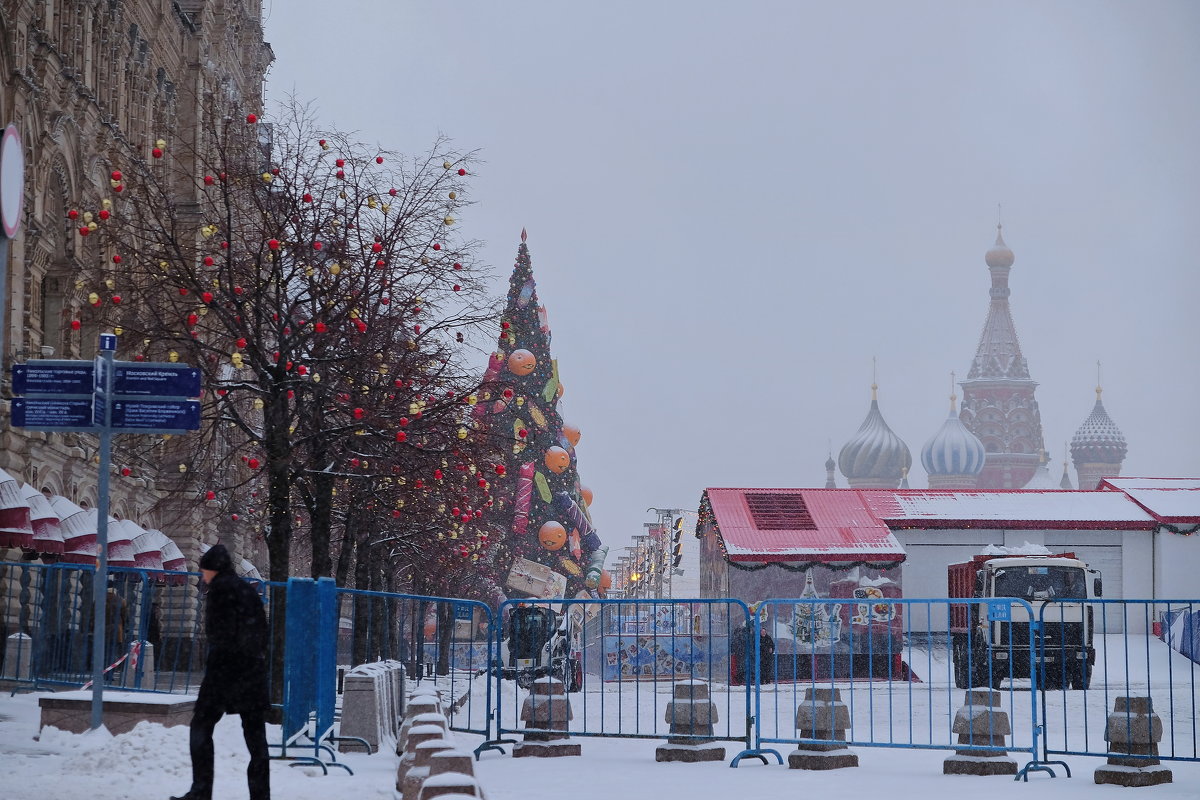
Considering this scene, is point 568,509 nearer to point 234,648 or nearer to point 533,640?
point 533,640

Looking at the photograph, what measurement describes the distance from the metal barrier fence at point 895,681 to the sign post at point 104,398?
6291mm

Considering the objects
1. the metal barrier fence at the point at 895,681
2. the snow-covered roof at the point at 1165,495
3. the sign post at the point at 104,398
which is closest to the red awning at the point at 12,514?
the sign post at the point at 104,398

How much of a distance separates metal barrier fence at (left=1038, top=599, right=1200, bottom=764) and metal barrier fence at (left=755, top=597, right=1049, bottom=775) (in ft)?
1.73

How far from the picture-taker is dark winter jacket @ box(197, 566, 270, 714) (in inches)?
386

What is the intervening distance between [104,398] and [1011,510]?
41770 mm

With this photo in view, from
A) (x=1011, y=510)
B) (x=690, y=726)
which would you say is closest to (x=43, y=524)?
(x=690, y=726)

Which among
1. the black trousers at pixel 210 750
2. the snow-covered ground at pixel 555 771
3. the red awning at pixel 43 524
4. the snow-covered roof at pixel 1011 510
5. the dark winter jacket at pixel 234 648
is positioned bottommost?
the snow-covered ground at pixel 555 771

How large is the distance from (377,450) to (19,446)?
8902 millimetres

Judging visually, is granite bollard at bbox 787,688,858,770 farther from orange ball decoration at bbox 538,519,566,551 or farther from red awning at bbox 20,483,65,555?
orange ball decoration at bbox 538,519,566,551

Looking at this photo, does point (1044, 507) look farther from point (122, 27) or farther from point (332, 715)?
point (332, 715)

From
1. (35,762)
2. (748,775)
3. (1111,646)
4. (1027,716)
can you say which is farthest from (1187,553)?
(35,762)

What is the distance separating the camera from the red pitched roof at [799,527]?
153 ft

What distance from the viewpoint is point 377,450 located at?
23594mm

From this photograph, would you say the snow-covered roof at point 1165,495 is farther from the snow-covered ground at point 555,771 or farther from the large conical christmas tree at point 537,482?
the snow-covered ground at point 555,771
